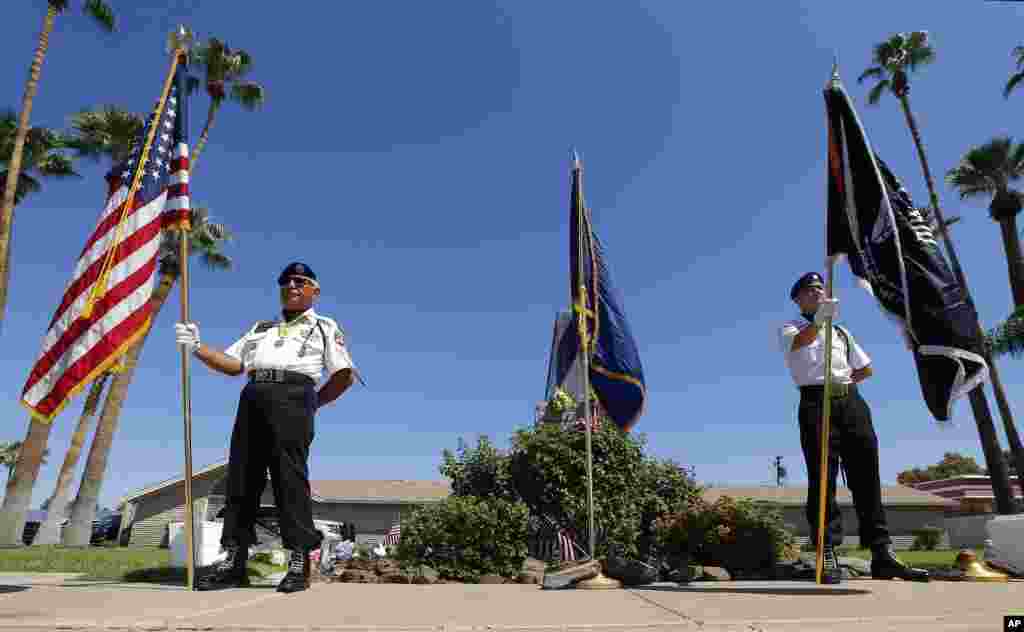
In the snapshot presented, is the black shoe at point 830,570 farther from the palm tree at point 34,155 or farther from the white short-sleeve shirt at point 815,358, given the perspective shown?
the palm tree at point 34,155

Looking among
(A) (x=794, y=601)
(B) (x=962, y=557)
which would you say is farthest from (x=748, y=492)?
(A) (x=794, y=601)

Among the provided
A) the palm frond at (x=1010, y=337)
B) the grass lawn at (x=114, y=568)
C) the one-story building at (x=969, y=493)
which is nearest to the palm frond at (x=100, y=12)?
the grass lawn at (x=114, y=568)

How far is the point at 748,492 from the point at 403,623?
3533 centimetres

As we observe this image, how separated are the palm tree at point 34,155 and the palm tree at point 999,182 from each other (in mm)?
35419

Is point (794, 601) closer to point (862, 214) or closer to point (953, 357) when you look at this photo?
point (953, 357)

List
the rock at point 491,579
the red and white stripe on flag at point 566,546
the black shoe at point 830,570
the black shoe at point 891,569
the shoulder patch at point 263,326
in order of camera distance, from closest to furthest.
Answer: the black shoe at point 830,570
the black shoe at point 891,569
the shoulder patch at point 263,326
the rock at point 491,579
the red and white stripe on flag at point 566,546

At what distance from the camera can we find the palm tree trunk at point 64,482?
20.1 m

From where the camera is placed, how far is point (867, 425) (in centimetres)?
404

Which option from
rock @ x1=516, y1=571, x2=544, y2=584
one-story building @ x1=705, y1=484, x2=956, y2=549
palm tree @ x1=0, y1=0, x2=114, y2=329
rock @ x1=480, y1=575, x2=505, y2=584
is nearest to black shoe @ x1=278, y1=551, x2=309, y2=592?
rock @ x1=516, y1=571, x2=544, y2=584

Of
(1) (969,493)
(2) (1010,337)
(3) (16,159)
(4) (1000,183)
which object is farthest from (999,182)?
(3) (16,159)

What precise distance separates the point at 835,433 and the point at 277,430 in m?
3.57

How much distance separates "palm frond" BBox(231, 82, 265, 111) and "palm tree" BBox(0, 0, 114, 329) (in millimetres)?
5404

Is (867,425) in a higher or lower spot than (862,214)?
lower

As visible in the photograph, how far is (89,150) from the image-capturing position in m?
21.9
